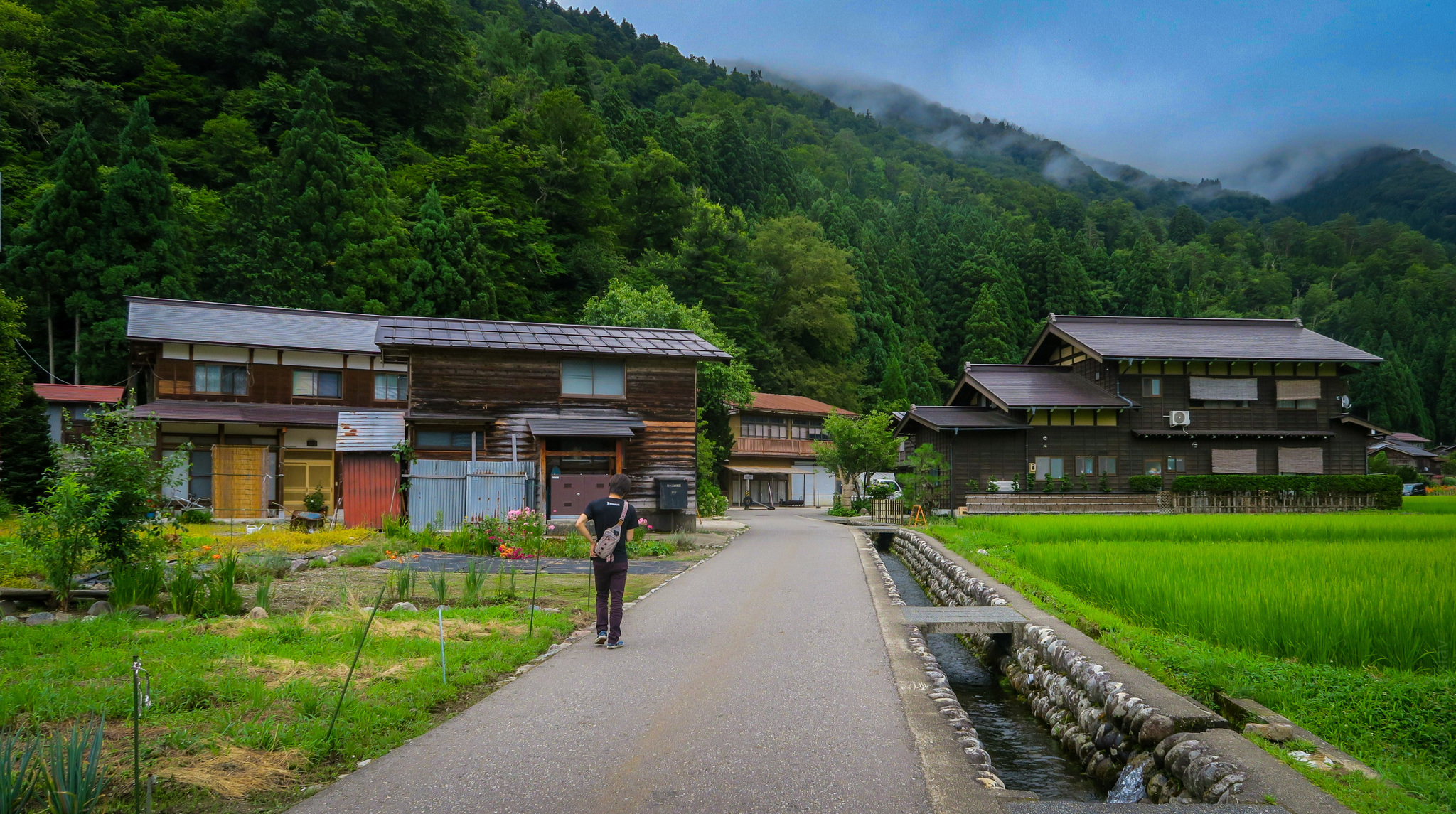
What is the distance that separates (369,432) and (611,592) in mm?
16959

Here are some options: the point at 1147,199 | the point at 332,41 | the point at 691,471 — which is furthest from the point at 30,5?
the point at 1147,199

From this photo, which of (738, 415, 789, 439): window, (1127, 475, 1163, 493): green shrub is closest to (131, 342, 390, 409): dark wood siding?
(738, 415, 789, 439): window

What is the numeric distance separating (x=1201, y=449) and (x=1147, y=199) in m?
151

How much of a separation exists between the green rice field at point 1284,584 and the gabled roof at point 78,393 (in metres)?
31.8

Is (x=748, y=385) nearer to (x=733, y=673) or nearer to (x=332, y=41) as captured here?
(x=733, y=673)

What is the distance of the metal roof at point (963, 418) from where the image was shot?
111 feet

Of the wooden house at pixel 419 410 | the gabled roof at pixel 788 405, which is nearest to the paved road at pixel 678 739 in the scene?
the wooden house at pixel 419 410

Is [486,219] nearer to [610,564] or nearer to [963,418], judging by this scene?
[963,418]

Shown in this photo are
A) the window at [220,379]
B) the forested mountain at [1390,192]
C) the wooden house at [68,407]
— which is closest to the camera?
the wooden house at [68,407]

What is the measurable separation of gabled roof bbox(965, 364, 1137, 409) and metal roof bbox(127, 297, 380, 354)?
80.9ft

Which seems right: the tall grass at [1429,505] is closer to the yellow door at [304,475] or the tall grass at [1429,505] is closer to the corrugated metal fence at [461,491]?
the corrugated metal fence at [461,491]

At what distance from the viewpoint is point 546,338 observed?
2539 cm

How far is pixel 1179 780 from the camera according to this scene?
199 inches

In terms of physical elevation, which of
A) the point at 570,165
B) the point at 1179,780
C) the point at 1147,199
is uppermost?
the point at 1147,199
